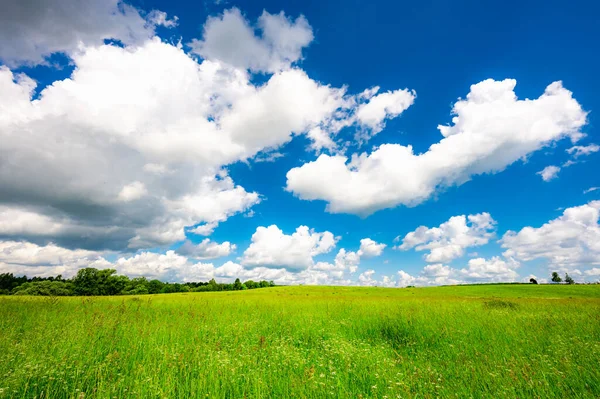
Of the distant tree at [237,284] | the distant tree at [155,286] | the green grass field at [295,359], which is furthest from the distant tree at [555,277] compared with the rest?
the distant tree at [155,286]

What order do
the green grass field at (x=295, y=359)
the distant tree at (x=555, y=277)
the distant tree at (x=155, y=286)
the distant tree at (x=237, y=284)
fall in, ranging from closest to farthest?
the green grass field at (x=295, y=359) < the distant tree at (x=155, y=286) < the distant tree at (x=237, y=284) < the distant tree at (x=555, y=277)

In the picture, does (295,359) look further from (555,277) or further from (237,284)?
(555,277)

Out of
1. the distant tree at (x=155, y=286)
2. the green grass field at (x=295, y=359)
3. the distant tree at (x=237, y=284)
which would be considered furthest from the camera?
the distant tree at (x=237, y=284)

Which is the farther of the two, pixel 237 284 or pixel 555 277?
pixel 555 277

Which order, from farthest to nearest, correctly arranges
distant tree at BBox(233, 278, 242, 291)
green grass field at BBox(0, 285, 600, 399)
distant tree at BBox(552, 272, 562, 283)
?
distant tree at BBox(552, 272, 562, 283) → distant tree at BBox(233, 278, 242, 291) → green grass field at BBox(0, 285, 600, 399)

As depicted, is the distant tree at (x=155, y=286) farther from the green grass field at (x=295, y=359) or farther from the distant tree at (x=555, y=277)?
the distant tree at (x=555, y=277)

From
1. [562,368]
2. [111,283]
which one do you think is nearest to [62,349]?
[562,368]

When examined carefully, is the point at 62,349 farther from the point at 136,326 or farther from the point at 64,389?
the point at 136,326

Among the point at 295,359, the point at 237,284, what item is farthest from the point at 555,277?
the point at 295,359

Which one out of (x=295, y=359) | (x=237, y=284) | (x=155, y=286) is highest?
Answer: (x=295, y=359)

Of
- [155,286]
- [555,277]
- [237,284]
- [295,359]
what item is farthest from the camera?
[555,277]

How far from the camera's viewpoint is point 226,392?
5711 mm

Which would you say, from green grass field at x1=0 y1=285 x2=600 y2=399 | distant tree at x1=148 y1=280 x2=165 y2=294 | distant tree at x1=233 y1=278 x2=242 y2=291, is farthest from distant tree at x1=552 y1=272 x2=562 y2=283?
distant tree at x1=148 y1=280 x2=165 y2=294

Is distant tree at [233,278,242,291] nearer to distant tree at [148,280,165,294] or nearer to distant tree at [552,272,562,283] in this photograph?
distant tree at [148,280,165,294]
